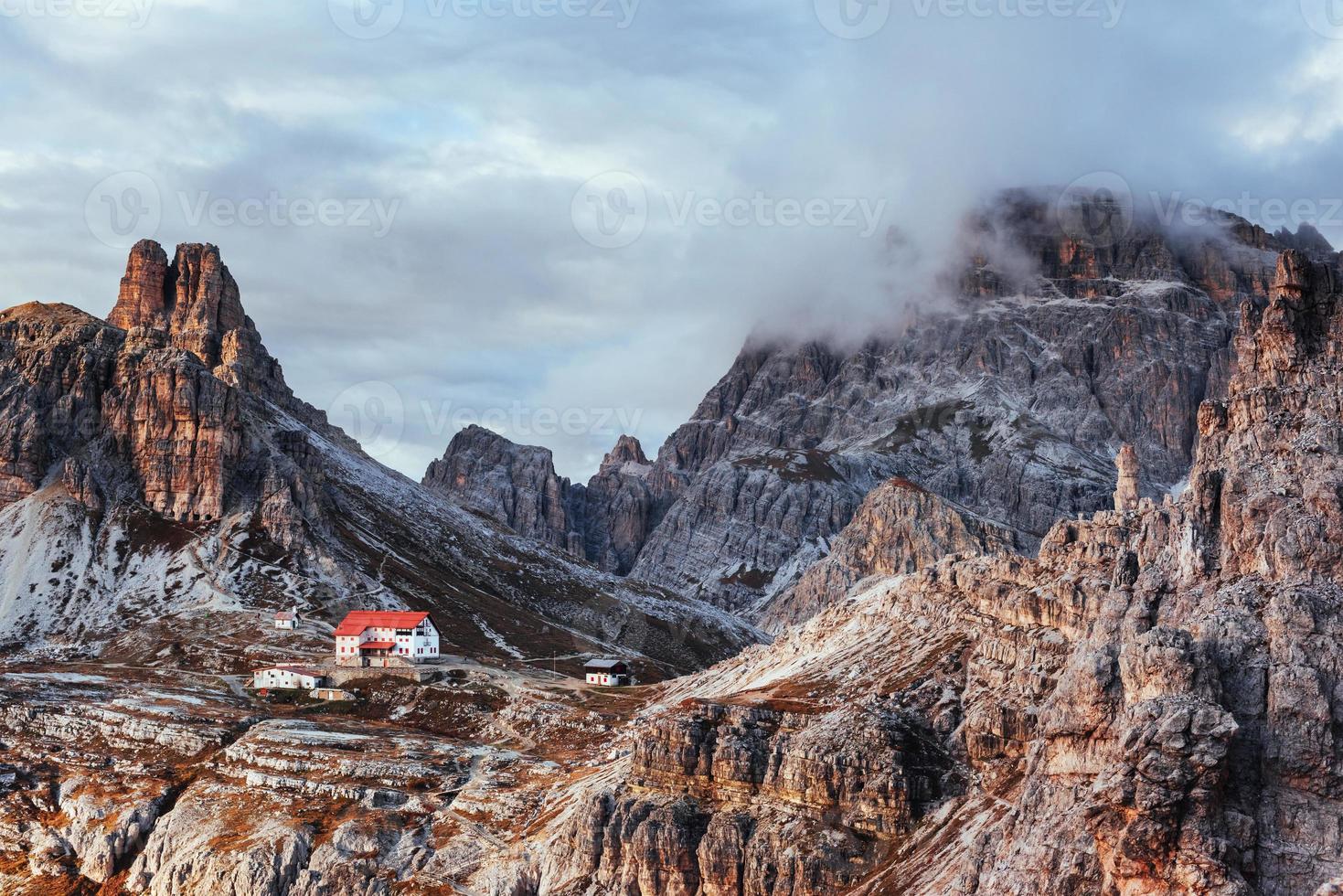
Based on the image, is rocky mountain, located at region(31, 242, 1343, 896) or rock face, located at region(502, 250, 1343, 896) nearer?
rock face, located at region(502, 250, 1343, 896)

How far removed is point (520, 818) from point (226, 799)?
129 ft

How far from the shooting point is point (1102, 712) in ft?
359

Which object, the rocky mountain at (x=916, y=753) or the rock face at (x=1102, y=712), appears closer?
the rock face at (x=1102, y=712)

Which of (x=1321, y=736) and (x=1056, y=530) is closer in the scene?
(x=1321, y=736)

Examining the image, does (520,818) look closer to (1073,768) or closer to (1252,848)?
(1073,768)

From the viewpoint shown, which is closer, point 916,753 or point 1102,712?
point 1102,712

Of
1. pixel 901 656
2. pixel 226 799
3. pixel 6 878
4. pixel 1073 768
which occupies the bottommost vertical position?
pixel 6 878

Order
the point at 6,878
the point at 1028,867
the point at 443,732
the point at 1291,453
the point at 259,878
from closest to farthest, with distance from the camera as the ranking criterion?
the point at 1028,867, the point at 1291,453, the point at 259,878, the point at 6,878, the point at 443,732

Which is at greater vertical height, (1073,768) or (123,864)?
(1073,768)

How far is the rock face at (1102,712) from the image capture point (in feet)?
327

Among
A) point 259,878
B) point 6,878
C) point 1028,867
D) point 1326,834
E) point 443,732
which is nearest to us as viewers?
point 1326,834

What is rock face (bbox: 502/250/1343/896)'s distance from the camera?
99.7 meters

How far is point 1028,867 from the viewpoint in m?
106

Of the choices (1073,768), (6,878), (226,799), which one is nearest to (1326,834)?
(1073,768)
